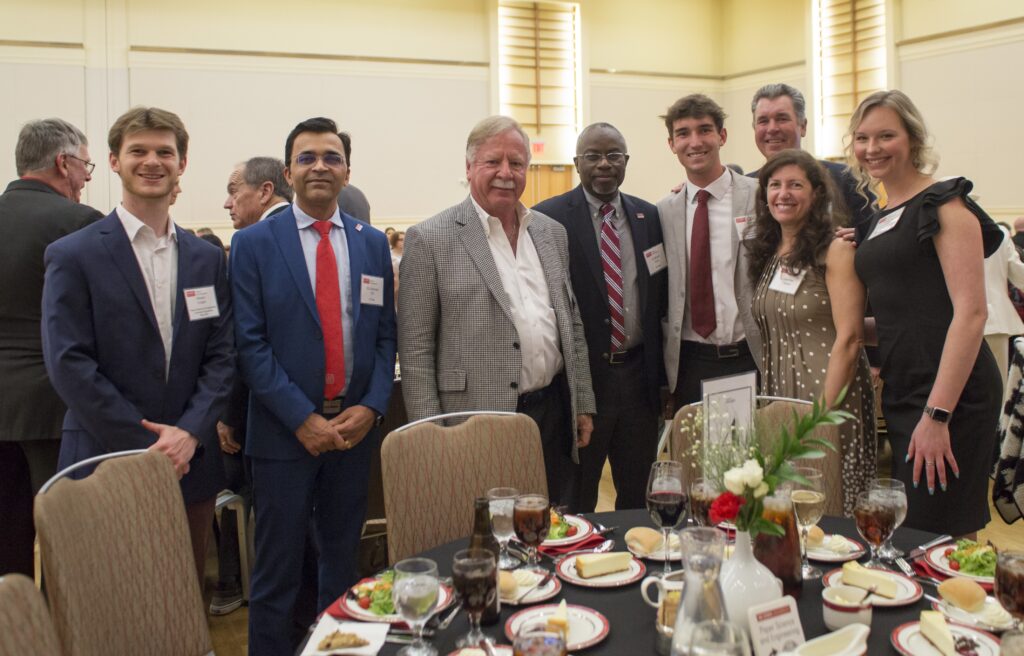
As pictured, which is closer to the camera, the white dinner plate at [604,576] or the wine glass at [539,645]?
the wine glass at [539,645]

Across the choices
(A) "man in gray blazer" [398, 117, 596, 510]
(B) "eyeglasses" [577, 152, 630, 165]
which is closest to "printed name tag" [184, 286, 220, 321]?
(A) "man in gray blazer" [398, 117, 596, 510]

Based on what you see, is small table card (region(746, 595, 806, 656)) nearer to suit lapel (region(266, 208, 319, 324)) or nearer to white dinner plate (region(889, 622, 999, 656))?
white dinner plate (region(889, 622, 999, 656))

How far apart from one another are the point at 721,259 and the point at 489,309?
103 centimetres

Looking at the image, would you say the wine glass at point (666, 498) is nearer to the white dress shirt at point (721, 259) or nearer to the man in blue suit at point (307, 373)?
the man in blue suit at point (307, 373)

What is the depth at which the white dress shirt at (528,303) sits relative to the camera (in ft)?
9.62

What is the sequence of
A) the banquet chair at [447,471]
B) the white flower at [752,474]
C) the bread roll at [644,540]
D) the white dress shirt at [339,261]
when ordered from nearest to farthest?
1. the white flower at [752,474]
2. the bread roll at [644,540]
3. the banquet chair at [447,471]
4. the white dress shirt at [339,261]

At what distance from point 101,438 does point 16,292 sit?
3.32 feet

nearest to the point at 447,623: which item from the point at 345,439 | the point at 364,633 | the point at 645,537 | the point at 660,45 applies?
the point at 364,633

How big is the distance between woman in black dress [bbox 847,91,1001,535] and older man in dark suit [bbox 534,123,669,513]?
0.89 m

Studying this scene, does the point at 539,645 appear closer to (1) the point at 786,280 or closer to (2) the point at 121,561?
(2) the point at 121,561

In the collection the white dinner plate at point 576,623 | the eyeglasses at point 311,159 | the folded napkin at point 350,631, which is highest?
the eyeglasses at point 311,159

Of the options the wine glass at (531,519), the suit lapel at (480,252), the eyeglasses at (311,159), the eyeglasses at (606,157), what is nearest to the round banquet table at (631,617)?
the wine glass at (531,519)

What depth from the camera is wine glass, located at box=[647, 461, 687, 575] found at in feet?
5.80

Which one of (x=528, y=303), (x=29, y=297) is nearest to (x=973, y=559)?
(x=528, y=303)
